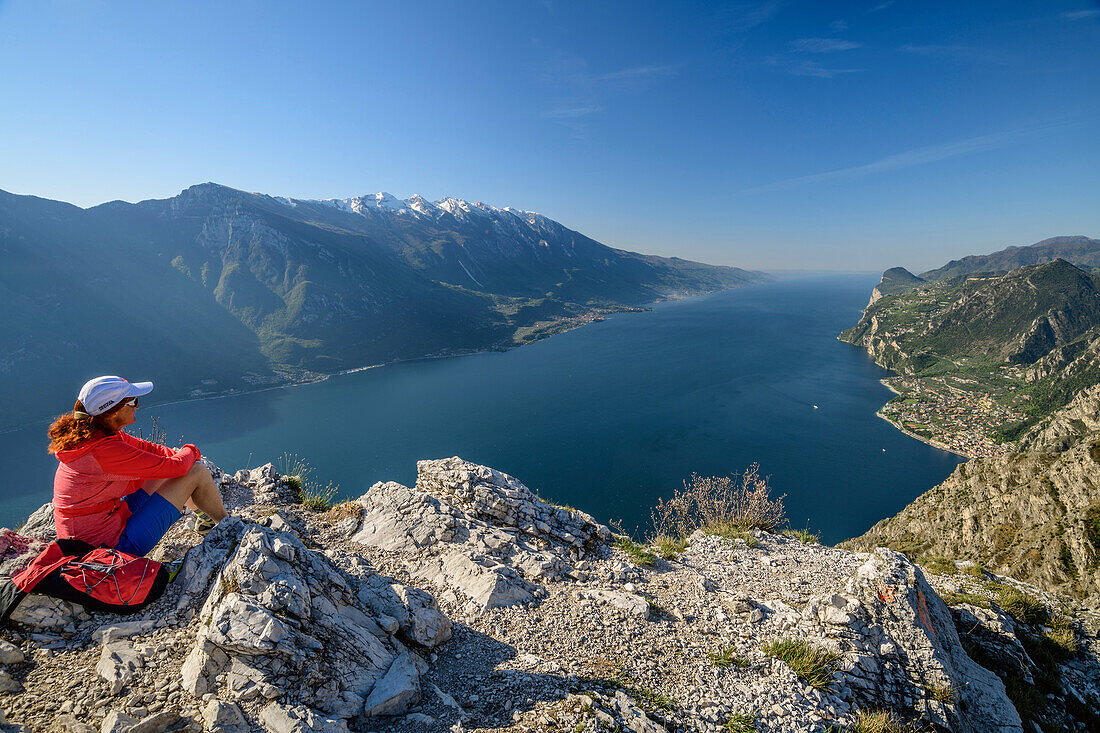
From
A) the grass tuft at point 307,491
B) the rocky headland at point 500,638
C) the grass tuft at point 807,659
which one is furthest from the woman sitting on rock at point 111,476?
the grass tuft at point 807,659

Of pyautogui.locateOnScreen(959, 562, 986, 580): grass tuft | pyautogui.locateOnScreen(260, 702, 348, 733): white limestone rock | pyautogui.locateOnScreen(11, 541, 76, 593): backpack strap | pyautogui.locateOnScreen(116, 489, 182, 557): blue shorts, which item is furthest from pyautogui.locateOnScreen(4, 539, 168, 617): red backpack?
pyautogui.locateOnScreen(959, 562, 986, 580): grass tuft

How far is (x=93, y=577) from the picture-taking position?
360cm

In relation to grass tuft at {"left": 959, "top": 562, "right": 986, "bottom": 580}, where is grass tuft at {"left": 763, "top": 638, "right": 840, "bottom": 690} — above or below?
above

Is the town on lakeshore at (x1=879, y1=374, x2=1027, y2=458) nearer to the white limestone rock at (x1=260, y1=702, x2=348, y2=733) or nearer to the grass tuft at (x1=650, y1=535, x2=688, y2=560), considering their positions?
the grass tuft at (x1=650, y1=535, x2=688, y2=560)

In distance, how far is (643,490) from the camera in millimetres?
56625

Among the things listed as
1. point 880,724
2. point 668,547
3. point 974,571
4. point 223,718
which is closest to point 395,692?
point 223,718

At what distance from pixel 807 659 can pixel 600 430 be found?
72297 millimetres

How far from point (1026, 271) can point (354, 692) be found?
223999mm

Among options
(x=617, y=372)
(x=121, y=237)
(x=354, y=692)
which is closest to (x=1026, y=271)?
(x=617, y=372)

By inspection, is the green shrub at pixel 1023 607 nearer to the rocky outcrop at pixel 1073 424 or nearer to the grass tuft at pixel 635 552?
the grass tuft at pixel 635 552

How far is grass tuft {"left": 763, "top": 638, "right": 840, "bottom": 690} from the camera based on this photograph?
477cm

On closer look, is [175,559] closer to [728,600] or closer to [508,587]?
[508,587]

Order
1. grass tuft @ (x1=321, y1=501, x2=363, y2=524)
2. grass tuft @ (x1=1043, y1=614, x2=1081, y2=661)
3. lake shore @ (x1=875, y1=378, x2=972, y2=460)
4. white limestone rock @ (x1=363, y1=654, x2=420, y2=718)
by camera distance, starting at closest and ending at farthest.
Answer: white limestone rock @ (x1=363, y1=654, x2=420, y2=718) → grass tuft @ (x1=321, y1=501, x2=363, y2=524) → grass tuft @ (x1=1043, y1=614, x2=1081, y2=661) → lake shore @ (x1=875, y1=378, x2=972, y2=460)

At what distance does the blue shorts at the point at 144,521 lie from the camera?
4.16m
